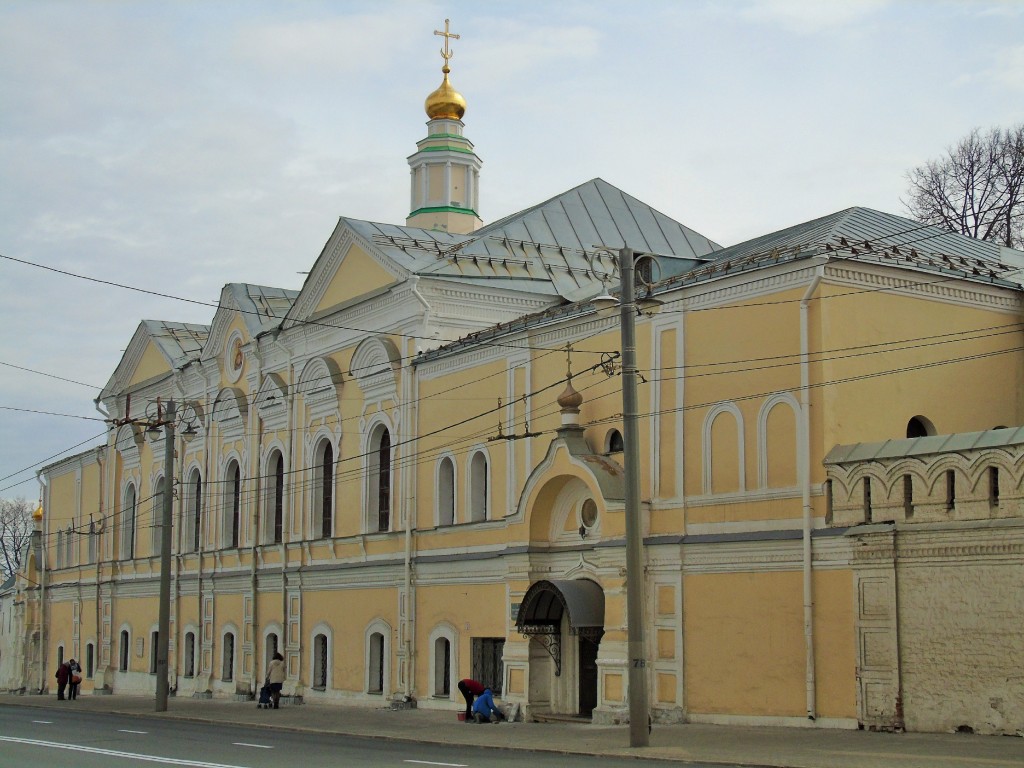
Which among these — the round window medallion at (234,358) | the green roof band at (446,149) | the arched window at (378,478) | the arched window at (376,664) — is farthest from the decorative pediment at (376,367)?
the green roof band at (446,149)

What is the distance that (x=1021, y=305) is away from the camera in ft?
75.0

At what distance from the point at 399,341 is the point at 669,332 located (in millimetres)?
8444

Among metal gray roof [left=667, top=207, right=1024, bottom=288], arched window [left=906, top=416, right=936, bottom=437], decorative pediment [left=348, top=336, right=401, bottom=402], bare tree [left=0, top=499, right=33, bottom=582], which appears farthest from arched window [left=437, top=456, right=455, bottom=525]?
bare tree [left=0, top=499, right=33, bottom=582]

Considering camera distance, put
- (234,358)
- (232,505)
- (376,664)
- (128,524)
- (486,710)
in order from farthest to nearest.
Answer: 1. (128,524)
2. (232,505)
3. (234,358)
4. (376,664)
5. (486,710)

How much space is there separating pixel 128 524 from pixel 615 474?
25418 millimetres

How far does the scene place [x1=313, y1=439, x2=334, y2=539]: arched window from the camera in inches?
1291

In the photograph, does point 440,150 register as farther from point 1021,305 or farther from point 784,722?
point 784,722

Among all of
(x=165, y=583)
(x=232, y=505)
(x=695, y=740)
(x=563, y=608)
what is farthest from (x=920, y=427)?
(x=232, y=505)

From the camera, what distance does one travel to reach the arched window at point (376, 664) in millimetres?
29594

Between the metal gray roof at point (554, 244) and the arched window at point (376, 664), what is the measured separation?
24.7 ft

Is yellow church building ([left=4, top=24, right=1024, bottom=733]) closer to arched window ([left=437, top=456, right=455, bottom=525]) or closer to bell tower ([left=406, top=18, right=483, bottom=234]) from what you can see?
arched window ([left=437, top=456, right=455, bottom=525])

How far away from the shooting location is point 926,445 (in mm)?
18547

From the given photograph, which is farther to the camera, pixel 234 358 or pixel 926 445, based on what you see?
pixel 234 358

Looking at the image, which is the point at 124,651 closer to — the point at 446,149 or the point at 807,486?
the point at 446,149
